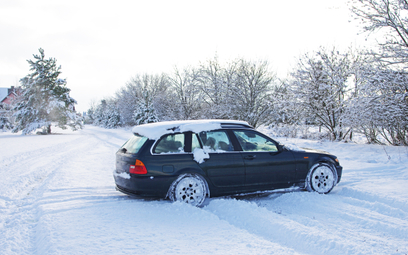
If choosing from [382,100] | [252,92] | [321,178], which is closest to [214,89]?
[252,92]

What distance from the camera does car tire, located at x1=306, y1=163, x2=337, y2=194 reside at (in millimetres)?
5734

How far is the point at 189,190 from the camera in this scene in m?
4.90

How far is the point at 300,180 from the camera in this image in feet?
18.6

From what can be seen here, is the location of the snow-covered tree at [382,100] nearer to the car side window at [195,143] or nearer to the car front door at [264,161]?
the car front door at [264,161]

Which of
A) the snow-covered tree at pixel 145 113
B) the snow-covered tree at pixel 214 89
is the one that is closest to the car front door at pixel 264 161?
the snow-covered tree at pixel 214 89

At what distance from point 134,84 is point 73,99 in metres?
28.7

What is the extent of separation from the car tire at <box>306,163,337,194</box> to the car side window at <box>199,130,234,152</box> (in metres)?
1.85

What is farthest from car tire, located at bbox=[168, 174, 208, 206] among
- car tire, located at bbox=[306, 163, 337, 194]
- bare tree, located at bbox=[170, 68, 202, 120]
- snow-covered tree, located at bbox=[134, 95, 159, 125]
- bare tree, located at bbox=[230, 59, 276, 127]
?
snow-covered tree, located at bbox=[134, 95, 159, 125]

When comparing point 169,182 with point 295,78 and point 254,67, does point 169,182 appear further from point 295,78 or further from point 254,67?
point 254,67

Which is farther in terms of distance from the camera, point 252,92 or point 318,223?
point 252,92

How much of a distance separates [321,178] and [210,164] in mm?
2507

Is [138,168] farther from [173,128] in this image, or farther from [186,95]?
[186,95]

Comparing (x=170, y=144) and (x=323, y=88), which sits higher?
(x=323, y=88)

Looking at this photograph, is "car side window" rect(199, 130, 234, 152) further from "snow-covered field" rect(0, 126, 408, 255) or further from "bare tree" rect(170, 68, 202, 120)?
"bare tree" rect(170, 68, 202, 120)
